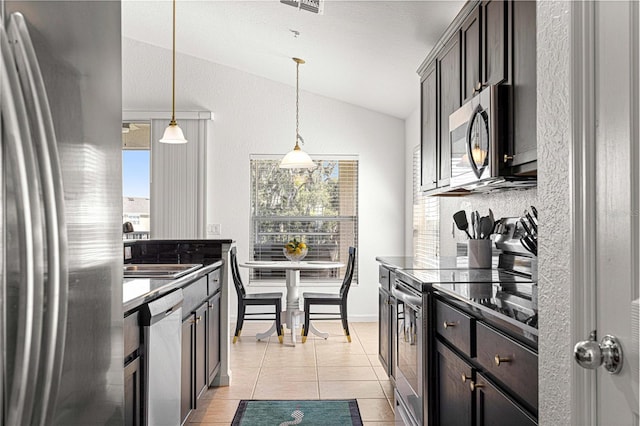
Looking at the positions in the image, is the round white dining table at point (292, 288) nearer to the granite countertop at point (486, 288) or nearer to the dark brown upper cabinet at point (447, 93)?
the granite countertop at point (486, 288)

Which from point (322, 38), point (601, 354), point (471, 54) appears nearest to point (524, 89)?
point (471, 54)

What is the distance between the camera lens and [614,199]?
96 centimetres

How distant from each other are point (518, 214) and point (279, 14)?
2.58 metres

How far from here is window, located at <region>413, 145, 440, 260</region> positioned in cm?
540

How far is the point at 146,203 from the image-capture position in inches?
264

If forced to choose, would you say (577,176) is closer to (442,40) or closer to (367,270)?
(442,40)

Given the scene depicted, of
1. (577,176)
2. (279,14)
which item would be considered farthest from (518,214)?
(279,14)

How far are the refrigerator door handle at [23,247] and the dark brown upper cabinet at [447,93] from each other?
8.88 feet

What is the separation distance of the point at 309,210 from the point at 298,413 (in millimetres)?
3527

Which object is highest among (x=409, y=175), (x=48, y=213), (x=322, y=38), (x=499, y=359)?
(x=322, y=38)

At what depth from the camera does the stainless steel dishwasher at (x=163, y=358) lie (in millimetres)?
2123

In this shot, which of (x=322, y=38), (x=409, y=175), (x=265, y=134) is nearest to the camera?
(x=322, y=38)

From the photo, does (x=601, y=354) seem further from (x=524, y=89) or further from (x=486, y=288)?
(x=524, y=89)

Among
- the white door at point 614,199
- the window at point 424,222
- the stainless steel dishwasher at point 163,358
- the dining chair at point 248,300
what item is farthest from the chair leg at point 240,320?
the white door at point 614,199
